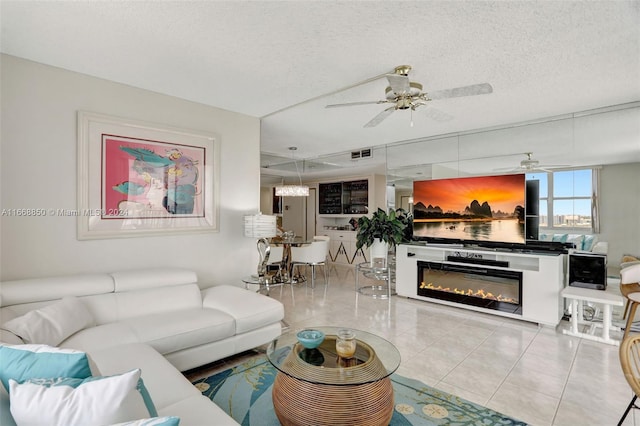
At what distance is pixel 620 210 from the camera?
12.3 feet

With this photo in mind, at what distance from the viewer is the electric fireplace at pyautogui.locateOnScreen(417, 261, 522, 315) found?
409cm

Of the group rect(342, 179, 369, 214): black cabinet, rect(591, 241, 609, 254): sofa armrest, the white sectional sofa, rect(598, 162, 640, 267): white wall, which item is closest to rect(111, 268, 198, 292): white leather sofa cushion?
the white sectional sofa

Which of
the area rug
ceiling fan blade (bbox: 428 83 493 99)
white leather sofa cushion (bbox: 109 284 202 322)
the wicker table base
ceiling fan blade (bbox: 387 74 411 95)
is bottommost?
the area rug

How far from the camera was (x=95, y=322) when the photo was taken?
250 cm

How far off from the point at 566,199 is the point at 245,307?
392cm

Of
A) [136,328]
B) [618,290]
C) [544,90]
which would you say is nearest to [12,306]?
[136,328]

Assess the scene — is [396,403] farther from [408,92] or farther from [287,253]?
[287,253]

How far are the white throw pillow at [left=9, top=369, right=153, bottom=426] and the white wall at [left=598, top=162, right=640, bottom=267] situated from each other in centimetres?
485

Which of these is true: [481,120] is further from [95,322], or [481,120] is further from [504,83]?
[95,322]

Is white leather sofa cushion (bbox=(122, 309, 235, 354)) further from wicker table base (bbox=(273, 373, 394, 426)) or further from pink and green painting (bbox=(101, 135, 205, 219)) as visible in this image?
pink and green painting (bbox=(101, 135, 205, 219))

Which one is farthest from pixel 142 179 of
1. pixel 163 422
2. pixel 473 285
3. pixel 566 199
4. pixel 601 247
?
pixel 601 247

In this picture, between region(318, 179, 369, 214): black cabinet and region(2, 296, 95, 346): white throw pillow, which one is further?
region(318, 179, 369, 214): black cabinet

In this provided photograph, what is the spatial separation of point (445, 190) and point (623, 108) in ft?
6.77

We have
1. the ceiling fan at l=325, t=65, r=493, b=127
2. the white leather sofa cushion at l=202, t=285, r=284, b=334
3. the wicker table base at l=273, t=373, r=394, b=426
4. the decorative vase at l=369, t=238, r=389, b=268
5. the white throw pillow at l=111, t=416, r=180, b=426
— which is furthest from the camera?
the decorative vase at l=369, t=238, r=389, b=268
